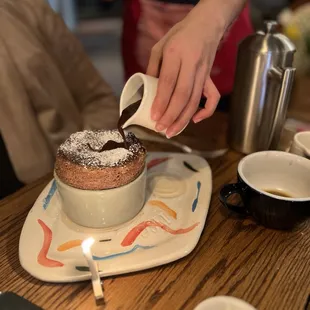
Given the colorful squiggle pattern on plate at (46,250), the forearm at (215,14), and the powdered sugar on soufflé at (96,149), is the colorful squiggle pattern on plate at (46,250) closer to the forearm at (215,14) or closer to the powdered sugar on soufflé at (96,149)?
the powdered sugar on soufflé at (96,149)

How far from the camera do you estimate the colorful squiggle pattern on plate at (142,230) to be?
664 mm

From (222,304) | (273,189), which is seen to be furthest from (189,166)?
(222,304)

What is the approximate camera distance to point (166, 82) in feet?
2.24

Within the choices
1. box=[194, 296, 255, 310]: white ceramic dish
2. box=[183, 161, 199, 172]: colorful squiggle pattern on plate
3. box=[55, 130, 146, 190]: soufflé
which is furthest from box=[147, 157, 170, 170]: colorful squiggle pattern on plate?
box=[194, 296, 255, 310]: white ceramic dish

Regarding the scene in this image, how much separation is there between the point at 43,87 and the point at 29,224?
439 mm

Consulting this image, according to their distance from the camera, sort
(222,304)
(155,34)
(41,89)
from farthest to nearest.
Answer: (155,34) < (41,89) < (222,304)

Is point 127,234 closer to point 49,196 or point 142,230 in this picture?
point 142,230

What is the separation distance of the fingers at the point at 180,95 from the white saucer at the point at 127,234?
158mm

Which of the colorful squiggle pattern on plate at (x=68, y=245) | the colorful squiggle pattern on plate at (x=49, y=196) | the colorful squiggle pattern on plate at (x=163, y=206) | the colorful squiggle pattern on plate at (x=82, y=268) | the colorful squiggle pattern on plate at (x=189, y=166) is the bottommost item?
the colorful squiggle pattern on plate at (x=189, y=166)

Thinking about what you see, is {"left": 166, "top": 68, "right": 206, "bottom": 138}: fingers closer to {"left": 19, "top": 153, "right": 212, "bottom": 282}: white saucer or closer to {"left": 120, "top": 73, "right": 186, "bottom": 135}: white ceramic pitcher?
{"left": 120, "top": 73, "right": 186, "bottom": 135}: white ceramic pitcher

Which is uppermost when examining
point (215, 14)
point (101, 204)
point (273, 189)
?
point (215, 14)

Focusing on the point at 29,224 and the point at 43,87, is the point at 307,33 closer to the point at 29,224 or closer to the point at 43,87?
the point at 43,87

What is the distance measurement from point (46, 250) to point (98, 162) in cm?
16

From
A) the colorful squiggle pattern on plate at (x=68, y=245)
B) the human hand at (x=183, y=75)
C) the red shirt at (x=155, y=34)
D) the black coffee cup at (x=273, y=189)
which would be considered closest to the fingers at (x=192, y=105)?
the human hand at (x=183, y=75)
